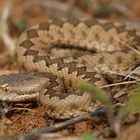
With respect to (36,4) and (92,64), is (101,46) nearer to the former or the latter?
(92,64)

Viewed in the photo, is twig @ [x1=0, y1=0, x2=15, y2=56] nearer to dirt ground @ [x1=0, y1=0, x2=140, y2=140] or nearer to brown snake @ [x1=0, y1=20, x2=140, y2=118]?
dirt ground @ [x1=0, y1=0, x2=140, y2=140]

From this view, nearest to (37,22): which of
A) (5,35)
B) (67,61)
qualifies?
(5,35)

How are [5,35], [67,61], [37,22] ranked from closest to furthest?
[67,61] → [5,35] → [37,22]

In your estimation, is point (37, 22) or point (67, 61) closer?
point (67, 61)

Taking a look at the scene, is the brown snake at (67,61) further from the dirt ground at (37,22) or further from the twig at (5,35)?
the twig at (5,35)

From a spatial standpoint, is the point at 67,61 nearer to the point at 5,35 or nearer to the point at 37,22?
the point at 5,35

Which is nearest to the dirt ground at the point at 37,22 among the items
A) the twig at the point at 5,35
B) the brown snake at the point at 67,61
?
the twig at the point at 5,35

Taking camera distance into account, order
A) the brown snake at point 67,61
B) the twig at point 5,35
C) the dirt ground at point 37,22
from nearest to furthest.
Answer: the dirt ground at point 37,22, the brown snake at point 67,61, the twig at point 5,35

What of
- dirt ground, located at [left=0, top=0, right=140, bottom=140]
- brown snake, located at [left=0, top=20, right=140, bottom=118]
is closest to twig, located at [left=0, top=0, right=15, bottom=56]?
dirt ground, located at [left=0, top=0, right=140, bottom=140]

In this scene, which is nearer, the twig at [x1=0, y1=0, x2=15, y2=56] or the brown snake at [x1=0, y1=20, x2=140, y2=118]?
the brown snake at [x1=0, y1=20, x2=140, y2=118]
